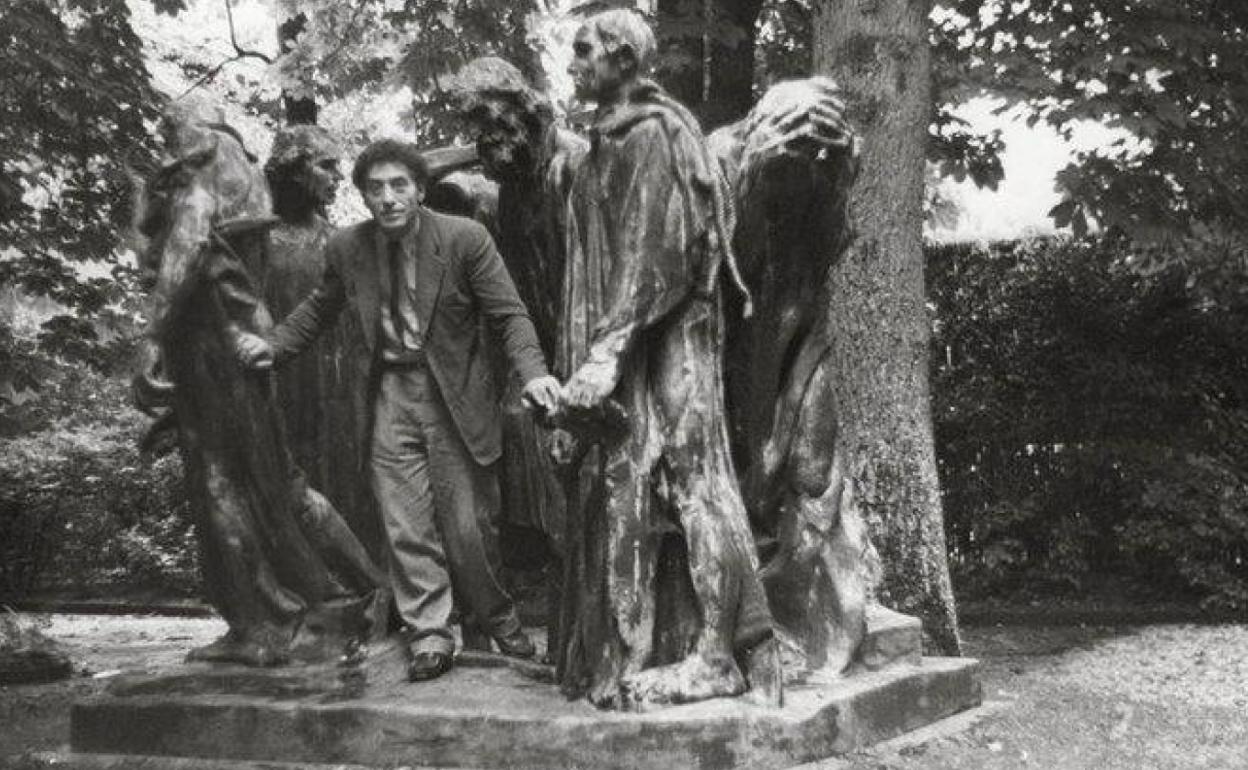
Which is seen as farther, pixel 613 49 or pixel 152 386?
pixel 152 386

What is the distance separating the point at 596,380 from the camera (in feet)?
16.0

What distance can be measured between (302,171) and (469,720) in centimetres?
290

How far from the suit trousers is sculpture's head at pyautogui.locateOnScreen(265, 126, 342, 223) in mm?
1312

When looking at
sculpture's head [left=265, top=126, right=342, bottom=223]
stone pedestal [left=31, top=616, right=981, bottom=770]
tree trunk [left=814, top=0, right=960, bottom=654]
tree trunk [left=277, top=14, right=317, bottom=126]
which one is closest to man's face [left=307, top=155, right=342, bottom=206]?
sculpture's head [left=265, top=126, right=342, bottom=223]

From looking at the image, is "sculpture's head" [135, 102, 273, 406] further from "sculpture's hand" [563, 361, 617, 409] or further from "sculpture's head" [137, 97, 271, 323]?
"sculpture's hand" [563, 361, 617, 409]

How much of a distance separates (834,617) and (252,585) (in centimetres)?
235

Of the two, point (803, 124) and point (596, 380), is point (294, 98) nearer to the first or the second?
point (803, 124)

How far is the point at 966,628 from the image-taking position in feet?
40.5

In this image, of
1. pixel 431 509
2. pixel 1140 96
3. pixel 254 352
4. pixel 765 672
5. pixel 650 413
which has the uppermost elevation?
pixel 1140 96

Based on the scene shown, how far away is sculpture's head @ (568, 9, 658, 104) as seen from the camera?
5285 mm

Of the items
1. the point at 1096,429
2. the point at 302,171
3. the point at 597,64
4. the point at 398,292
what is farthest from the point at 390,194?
the point at 1096,429

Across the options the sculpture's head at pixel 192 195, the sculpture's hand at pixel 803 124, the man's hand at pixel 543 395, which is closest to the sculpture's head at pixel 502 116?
the sculpture's head at pixel 192 195

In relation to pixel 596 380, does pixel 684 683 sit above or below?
below

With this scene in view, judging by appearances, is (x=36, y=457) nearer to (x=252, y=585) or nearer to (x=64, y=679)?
(x=64, y=679)
